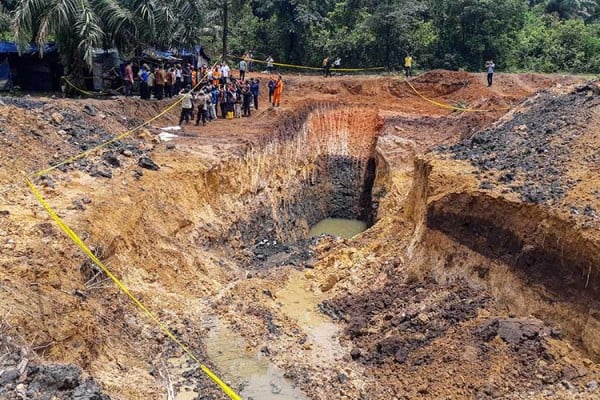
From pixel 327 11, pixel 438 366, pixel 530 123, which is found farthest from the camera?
pixel 327 11

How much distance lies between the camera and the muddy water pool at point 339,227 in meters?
25.8

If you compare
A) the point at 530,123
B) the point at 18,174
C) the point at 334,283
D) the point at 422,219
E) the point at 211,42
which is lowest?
the point at 334,283

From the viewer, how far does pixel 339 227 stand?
26766mm

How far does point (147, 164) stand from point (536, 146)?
11029 millimetres

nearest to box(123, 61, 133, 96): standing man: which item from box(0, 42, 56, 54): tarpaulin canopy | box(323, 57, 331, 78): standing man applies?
box(0, 42, 56, 54): tarpaulin canopy

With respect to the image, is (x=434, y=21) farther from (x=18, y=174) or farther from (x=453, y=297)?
(x=18, y=174)

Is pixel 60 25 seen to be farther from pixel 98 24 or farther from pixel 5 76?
pixel 5 76

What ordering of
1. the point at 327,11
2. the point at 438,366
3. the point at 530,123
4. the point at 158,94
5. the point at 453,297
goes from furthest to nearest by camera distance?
the point at 327,11 < the point at 158,94 < the point at 530,123 < the point at 453,297 < the point at 438,366

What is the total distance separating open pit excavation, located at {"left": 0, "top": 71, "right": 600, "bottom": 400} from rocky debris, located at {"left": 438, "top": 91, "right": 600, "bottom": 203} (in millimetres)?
69

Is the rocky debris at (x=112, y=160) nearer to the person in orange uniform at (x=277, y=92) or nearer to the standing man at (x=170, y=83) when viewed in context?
the standing man at (x=170, y=83)

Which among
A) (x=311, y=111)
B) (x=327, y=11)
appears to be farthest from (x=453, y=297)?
(x=327, y=11)

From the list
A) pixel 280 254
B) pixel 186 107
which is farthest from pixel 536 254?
pixel 186 107

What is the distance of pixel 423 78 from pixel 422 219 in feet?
61.4

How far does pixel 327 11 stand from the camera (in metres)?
39.4
